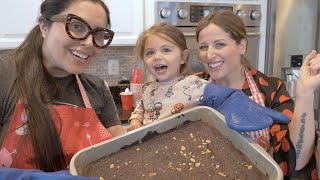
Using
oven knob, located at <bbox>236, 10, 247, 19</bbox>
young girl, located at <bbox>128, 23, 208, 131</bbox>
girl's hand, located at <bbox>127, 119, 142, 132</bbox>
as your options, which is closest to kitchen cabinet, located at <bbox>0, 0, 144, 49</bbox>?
oven knob, located at <bbox>236, 10, 247, 19</bbox>

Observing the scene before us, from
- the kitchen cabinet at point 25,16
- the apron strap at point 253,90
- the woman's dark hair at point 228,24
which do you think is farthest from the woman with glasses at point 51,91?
the kitchen cabinet at point 25,16

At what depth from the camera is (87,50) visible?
108cm

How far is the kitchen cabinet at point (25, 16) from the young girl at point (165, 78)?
35.4 inches

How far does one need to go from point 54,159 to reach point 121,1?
1463mm

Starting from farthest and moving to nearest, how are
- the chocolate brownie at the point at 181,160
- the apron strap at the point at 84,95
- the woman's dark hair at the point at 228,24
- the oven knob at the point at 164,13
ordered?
the oven knob at the point at 164,13 < the woman's dark hair at the point at 228,24 < the apron strap at the point at 84,95 < the chocolate brownie at the point at 181,160

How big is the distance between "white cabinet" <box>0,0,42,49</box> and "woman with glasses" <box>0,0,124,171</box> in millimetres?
1024

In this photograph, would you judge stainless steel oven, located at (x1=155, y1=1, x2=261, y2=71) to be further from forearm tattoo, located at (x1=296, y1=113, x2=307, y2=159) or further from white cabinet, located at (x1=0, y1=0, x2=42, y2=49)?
forearm tattoo, located at (x1=296, y1=113, x2=307, y2=159)

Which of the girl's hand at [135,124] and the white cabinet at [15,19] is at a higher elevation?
the white cabinet at [15,19]

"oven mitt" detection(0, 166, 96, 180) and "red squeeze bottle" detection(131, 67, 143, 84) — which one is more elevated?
"oven mitt" detection(0, 166, 96, 180)

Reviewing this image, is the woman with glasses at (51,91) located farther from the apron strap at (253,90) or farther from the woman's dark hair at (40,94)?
the apron strap at (253,90)

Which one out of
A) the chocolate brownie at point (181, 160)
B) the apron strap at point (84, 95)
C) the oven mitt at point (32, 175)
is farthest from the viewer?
the apron strap at point (84, 95)

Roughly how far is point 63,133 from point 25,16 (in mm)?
1299

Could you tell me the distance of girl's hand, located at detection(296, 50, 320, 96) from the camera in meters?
1.08

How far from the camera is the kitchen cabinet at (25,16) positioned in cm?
204
